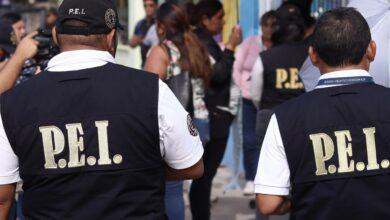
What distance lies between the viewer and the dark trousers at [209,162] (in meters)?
5.60

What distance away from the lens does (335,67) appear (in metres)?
2.90

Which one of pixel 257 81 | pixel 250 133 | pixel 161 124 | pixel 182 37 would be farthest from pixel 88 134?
pixel 250 133

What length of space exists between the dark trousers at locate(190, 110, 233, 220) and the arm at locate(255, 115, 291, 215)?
2.65 meters

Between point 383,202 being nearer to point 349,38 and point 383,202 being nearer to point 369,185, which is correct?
point 369,185

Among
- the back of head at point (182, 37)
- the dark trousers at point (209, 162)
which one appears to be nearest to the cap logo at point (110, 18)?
the back of head at point (182, 37)

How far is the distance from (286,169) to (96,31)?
2.73 feet

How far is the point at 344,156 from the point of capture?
2.81 m

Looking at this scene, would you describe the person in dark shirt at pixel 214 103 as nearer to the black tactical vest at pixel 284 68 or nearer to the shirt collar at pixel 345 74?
the black tactical vest at pixel 284 68

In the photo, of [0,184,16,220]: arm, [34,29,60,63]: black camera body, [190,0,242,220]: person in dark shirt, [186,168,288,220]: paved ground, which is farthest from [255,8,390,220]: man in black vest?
[186,168,288,220]: paved ground

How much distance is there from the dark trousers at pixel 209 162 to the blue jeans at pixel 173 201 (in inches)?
26.9

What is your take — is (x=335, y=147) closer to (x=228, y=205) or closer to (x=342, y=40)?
(x=342, y=40)

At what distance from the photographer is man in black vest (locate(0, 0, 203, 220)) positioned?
9.35 ft

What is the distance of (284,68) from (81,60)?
3194 millimetres

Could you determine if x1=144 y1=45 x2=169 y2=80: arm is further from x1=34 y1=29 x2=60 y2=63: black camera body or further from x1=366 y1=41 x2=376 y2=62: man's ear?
x1=366 y1=41 x2=376 y2=62: man's ear
